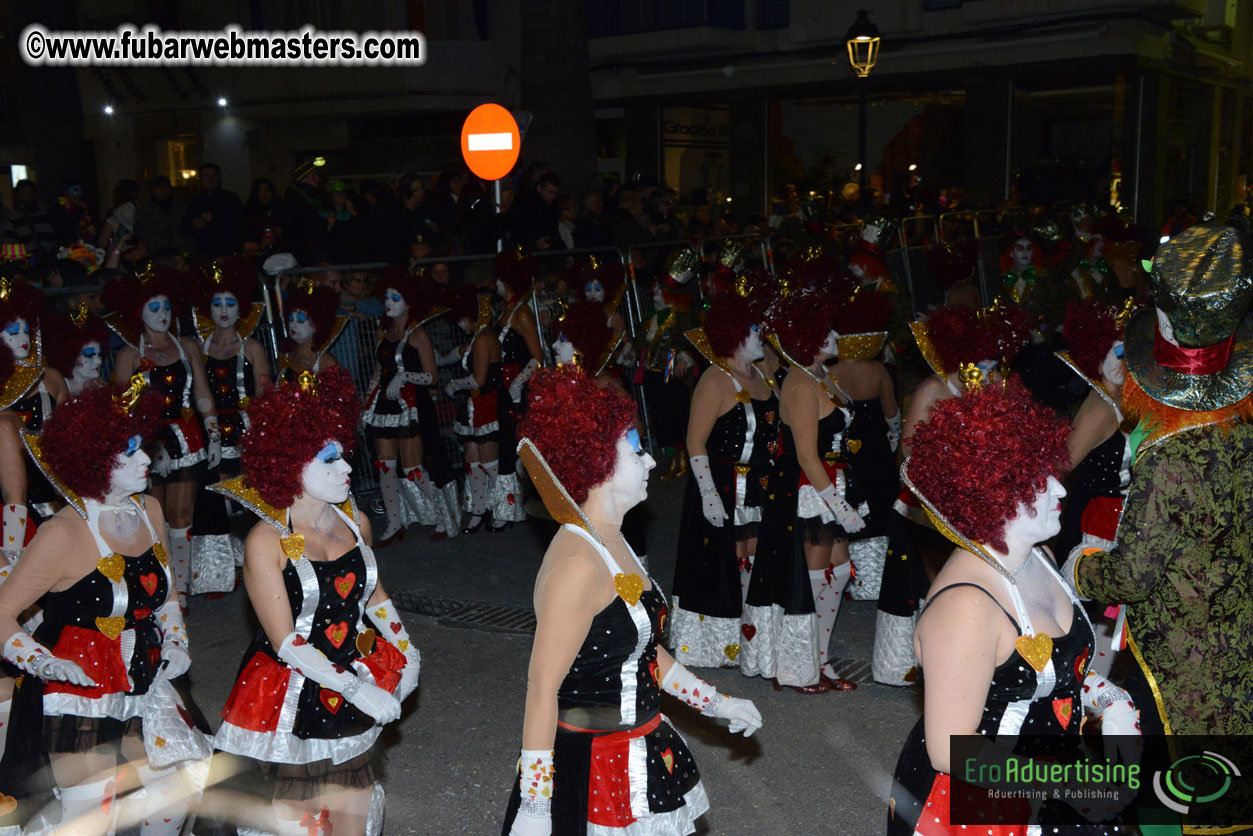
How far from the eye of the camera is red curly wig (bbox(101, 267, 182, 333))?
7672mm

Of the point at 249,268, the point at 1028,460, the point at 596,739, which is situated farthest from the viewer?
the point at 249,268

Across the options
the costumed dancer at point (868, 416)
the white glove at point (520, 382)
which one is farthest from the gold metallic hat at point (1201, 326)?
the white glove at point (520, 382)

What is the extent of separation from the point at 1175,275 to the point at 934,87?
20716 millimetres

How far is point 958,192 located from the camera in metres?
22.2

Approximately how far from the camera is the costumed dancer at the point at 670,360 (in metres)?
9.81

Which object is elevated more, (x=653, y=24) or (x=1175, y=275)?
(x=653, y=24)

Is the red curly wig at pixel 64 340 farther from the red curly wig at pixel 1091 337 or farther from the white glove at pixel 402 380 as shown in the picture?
the red curly wig at pixel 1091 337

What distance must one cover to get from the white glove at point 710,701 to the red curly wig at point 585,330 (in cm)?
382

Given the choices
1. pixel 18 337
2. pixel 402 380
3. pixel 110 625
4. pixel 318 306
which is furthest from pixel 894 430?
pixel 18 337

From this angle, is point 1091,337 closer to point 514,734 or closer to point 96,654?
point 514,734

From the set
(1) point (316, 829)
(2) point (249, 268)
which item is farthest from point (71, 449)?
(2) point (249, 268)

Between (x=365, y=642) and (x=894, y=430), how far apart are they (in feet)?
15.5

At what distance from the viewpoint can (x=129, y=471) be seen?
13.8ft

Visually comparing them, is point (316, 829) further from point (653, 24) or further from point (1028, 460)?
point (653, 24)
